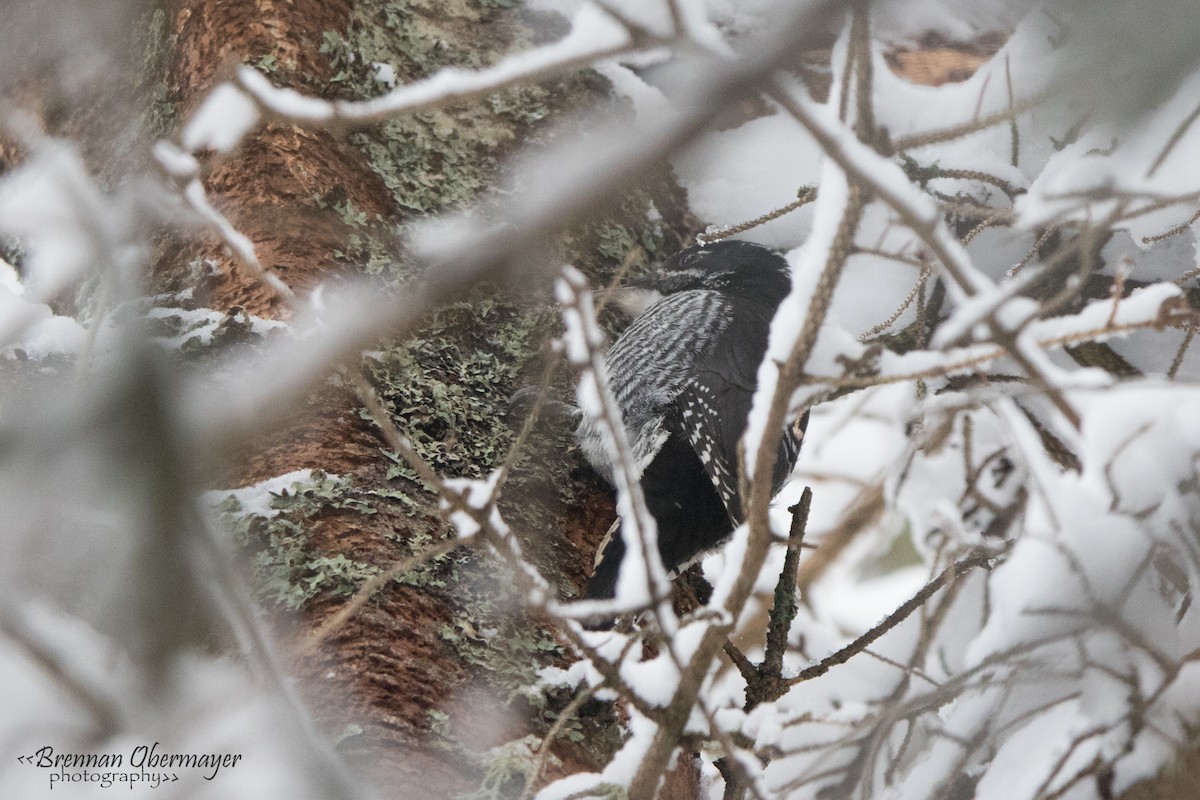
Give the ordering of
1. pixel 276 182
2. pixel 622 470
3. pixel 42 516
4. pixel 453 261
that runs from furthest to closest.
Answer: pixel 276 182, pixel 622 470, pixel 42 516, pixel 453 261

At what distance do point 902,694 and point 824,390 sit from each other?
1.01 m

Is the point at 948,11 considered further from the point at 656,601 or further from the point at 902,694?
the point at 656,601

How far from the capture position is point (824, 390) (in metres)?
1.32

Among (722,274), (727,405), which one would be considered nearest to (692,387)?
(727,405)

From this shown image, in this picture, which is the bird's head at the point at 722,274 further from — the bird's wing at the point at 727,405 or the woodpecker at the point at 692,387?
the bird's wing at the point at 727,405

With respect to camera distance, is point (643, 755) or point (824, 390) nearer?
point (824, 390)

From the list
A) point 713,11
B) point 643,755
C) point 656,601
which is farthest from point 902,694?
point 713,11

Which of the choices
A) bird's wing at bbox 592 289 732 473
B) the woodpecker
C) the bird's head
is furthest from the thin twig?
the bird's head

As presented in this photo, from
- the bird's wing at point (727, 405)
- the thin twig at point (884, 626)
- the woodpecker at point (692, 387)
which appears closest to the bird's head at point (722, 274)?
the woodpecker at point (692, 387)

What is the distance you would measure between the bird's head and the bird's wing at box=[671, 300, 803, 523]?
0.60ft

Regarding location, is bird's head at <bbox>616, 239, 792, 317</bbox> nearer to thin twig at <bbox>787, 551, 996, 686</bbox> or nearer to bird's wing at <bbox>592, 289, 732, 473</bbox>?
bird's wing at <bbox>592, 289, 732, 473</bbox>

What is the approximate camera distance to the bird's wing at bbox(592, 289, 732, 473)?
3.03 metres

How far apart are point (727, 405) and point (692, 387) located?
0.40 feet

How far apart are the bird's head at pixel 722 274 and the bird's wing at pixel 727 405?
0.60 ft
